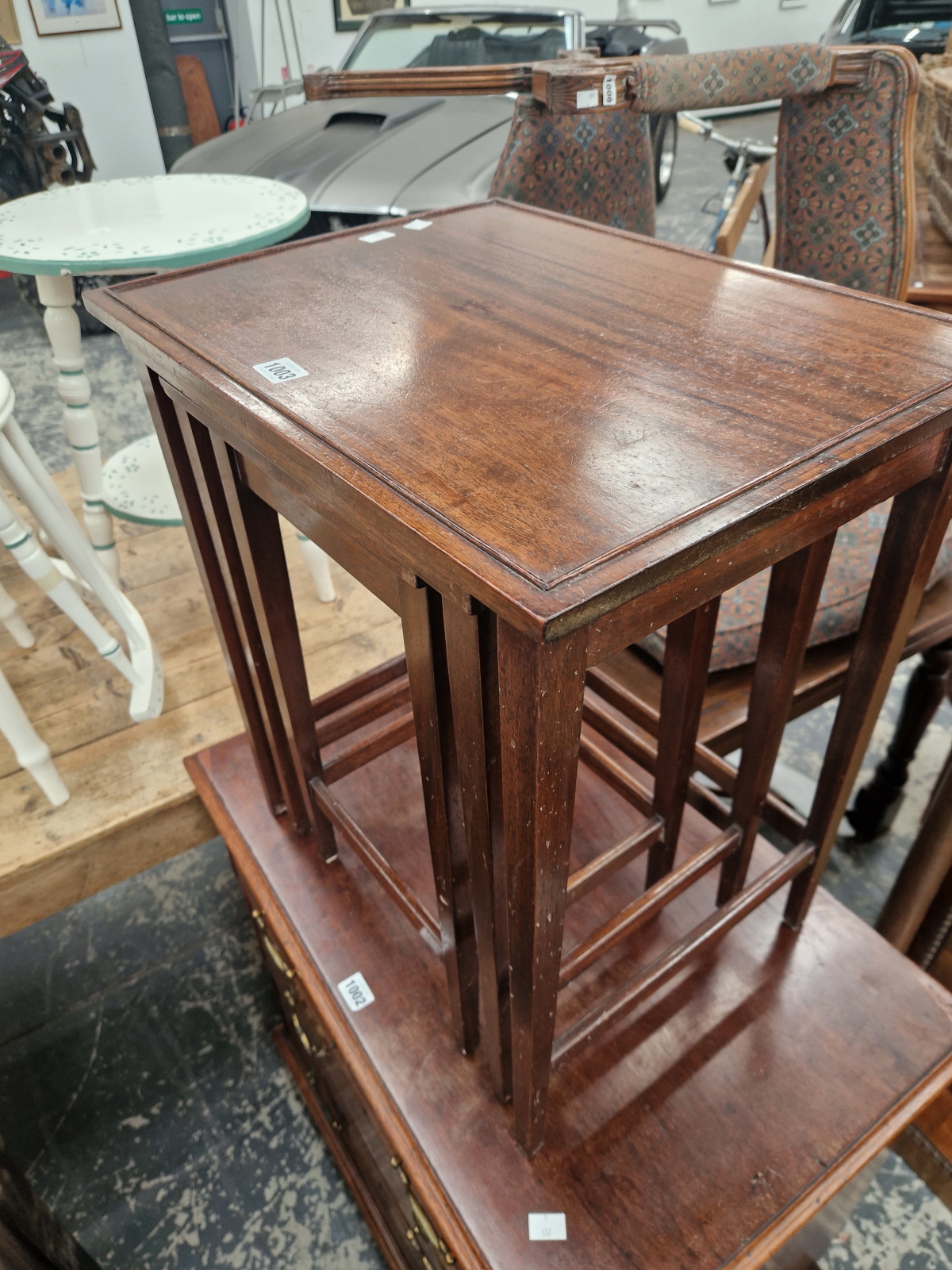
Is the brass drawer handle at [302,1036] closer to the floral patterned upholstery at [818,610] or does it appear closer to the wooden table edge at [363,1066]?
the wooden table edge at [363,1066]

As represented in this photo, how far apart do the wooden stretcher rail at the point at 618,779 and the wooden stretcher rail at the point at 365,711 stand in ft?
0.78

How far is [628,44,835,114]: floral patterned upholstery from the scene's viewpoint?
4.37 ft

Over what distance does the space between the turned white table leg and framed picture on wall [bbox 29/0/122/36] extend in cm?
128

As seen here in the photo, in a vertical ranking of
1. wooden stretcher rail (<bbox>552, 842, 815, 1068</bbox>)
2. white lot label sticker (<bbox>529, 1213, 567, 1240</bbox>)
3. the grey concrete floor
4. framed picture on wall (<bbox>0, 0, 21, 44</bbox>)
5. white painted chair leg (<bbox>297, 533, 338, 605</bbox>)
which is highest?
framed picture on wall (<bbox>0, 0, 21, 44</bbox>)

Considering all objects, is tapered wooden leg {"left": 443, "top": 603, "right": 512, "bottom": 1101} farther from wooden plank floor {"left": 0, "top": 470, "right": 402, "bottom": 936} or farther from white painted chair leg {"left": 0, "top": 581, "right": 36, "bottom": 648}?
white painted chair leg {"left": 0, "top": 581, "right": 36, "bottom": 648}

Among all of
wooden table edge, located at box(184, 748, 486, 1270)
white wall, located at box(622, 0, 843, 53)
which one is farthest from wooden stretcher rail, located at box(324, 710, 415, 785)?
white wall, located at box(622, 0, 843, 53)

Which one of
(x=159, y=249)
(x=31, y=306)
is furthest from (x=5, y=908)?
(x=31, y=306)

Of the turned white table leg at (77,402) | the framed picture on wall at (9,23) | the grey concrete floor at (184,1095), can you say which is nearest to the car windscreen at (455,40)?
the framed picture on wall at (9,23)

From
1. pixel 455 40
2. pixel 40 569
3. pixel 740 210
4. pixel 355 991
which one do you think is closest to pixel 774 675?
pixel 355 991

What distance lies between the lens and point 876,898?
1486 mm

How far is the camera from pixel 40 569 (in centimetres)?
108

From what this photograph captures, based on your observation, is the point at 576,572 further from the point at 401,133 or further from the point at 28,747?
the point at 401,133

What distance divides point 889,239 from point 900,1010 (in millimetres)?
1288

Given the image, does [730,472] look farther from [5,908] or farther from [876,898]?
[876,898]
